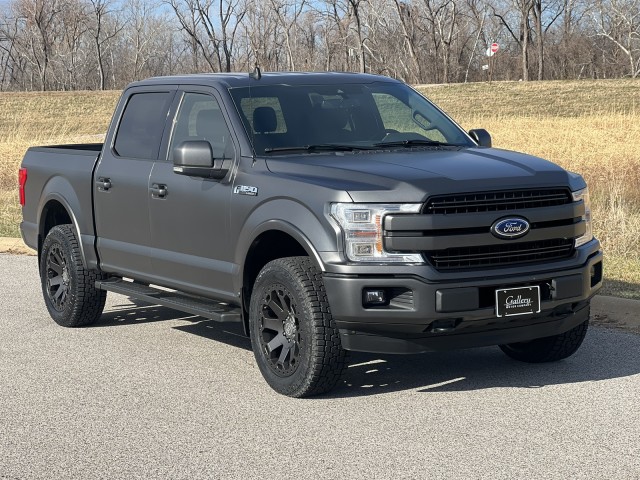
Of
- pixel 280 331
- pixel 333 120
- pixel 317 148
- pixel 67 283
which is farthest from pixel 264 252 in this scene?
pixel 67 283

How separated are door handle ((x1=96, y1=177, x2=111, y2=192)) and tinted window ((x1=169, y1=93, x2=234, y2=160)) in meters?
0.81

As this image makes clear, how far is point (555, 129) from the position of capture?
88.3ft

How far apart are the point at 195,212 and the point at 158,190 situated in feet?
1.60

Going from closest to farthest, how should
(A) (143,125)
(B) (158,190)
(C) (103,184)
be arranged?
1. (B) (158,190)
2. (A) (143,125)
3. (C) (103,184)

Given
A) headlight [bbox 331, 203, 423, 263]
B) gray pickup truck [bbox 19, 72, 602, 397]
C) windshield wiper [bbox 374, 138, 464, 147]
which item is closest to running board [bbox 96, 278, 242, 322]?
gray pickup truck [bbox 19, 72, 602, 397]

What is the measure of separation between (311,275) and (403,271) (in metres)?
0.61

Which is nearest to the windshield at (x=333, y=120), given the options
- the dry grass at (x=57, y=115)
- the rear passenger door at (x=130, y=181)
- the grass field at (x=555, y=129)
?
the rear passenger door at (x=130, y=181)

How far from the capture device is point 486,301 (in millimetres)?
6156

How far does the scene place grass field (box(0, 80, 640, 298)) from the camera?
12531 millimetres

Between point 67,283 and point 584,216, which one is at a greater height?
point 584,216

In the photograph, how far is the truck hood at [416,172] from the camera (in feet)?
20.1

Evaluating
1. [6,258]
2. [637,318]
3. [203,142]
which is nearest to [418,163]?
[203,142]

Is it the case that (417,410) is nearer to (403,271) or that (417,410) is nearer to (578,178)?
(403,271)

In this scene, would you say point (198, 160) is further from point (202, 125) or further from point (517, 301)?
point (517, 301)
